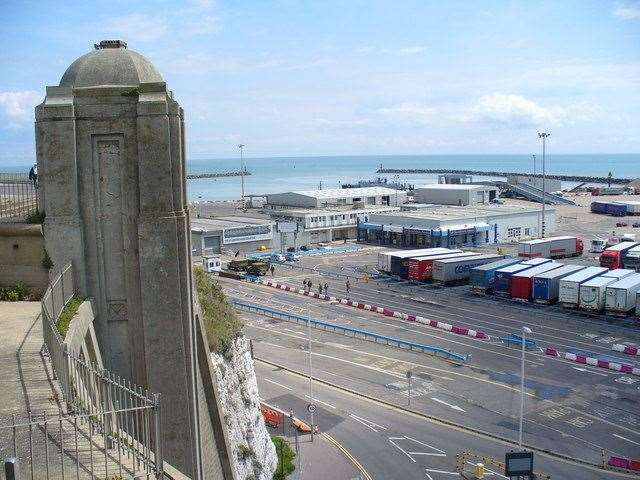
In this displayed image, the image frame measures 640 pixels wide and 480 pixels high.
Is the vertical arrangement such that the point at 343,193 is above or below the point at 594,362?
above

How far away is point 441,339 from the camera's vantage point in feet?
139

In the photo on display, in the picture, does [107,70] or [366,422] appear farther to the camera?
[366,422]

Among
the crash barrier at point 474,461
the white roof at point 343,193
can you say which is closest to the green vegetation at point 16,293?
the crash barrier at point 474,461

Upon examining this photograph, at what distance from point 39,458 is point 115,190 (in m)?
5.86

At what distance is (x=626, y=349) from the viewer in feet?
128

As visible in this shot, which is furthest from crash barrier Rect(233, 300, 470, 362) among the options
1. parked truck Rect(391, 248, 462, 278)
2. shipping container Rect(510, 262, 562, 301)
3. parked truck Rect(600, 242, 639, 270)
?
parked truck Rect(600, 242, 639, 270)

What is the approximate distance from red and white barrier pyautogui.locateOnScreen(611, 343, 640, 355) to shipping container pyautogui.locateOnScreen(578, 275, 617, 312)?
8482mm

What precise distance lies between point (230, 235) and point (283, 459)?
5555cm

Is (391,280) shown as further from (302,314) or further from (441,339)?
(441,339)

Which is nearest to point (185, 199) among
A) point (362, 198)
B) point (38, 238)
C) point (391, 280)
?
point (38, 238)

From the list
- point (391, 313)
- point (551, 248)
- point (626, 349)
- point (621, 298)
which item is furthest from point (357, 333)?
point (551, 248)

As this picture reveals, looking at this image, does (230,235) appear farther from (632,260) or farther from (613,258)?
(632,260)

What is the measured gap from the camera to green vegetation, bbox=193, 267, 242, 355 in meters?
21.5

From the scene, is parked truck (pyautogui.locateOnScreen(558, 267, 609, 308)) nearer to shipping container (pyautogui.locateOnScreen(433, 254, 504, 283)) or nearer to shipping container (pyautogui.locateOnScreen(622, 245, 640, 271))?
shipping container (pyautogui.locateOnScreen(433, 254, 504, 283))
